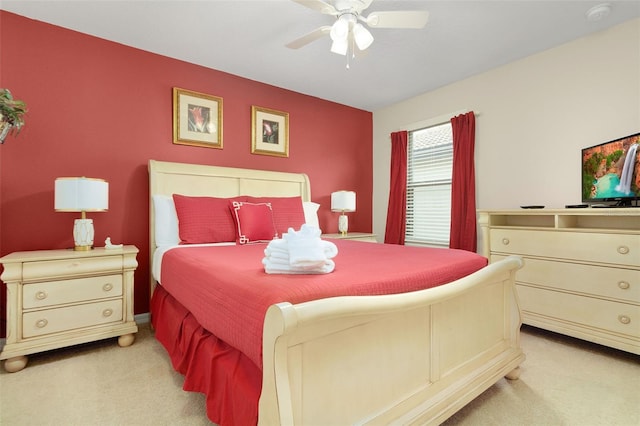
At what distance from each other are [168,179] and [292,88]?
179cm

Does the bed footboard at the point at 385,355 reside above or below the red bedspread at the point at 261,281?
below

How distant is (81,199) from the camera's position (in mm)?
2152

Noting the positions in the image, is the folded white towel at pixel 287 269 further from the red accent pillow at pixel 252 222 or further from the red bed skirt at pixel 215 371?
the red accent pillow at pixel 252 222

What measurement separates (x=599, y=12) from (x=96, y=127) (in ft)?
12.9

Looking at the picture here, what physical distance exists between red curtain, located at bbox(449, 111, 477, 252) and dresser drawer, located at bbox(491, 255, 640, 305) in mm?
778

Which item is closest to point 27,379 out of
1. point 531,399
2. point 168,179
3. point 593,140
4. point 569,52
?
point 168,179

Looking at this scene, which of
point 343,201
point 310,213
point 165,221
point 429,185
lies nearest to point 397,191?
point 429,185

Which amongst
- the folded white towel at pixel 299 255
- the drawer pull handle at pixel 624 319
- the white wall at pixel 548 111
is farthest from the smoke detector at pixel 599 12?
the folded white towel at pixel 299 255

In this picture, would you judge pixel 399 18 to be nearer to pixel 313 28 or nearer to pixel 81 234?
pixel 313 28

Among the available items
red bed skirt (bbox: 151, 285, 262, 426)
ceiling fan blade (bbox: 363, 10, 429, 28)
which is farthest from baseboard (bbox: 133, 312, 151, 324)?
ceiling fan blade (bbox: 363, 10, 429, 28)

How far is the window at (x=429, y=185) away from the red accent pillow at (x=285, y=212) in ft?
5.57

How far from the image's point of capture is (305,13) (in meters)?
2.29

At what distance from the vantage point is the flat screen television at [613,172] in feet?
6.80

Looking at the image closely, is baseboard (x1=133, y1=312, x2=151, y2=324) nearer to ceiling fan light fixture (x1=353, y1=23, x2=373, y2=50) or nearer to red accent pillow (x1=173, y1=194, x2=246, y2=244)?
red accent pillow (x1=173, y1=194, x2=246, y2=244)
